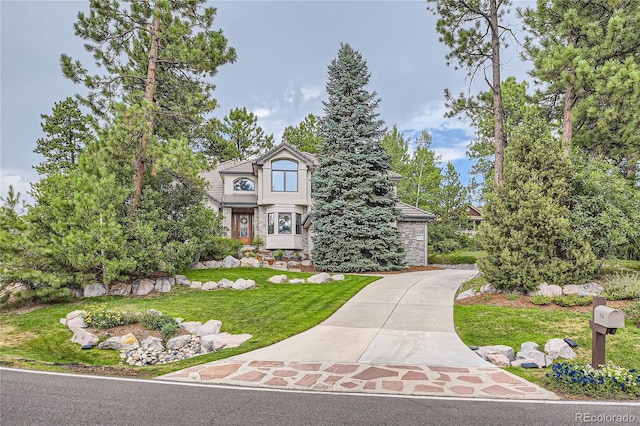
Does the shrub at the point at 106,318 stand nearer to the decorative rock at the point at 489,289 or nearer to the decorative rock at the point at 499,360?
the decorative rock at the point at 499,360

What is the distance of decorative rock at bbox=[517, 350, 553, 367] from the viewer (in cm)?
589

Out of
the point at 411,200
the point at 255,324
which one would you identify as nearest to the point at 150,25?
the point at 255,324

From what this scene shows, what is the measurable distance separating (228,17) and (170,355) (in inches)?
557

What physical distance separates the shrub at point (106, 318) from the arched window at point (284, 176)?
550 inches

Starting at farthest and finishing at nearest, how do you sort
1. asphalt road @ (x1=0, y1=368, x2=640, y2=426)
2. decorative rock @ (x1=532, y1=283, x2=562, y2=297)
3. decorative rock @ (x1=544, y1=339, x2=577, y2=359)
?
decorative rock @ (x1=532, y1=283, x2=562, y2=297) < decorative rock @ (x1=544, y1=339, x2=577, y2=359) < asphalt road @ (x1=0, y1=368, x2=640, y2=426)

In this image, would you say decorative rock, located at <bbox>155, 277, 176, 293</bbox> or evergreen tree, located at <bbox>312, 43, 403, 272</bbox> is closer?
decorative rock, located at <bbox>155, 277, 176, 293</bbox>

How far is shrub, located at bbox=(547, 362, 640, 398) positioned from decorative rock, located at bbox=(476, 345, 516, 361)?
Result: 3.77 ft

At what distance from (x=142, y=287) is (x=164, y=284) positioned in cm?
69

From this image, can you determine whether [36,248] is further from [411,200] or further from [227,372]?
[411,200]

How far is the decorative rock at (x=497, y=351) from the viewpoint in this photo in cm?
624

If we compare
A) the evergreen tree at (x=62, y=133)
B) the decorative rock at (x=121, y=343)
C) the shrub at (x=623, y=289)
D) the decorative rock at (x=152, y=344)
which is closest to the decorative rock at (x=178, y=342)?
the decorative rock at (x=152, y=344)

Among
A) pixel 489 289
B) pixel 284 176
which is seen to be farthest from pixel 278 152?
pixel 489 289

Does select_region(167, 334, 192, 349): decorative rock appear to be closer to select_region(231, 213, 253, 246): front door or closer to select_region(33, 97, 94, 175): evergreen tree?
select_region(231, 213, 253, 246): front door

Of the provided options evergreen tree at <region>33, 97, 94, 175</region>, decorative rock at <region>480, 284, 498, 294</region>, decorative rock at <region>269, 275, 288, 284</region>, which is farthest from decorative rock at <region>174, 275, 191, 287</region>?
evergreen tree at <region>33, 97, 94, 175</region>
